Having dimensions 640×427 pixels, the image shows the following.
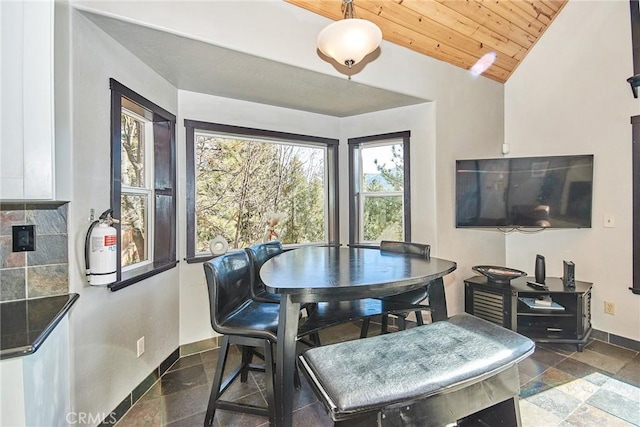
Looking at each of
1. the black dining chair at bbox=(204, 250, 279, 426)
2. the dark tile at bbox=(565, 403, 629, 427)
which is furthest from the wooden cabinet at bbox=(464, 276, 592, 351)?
the black dining chair at bbox=(204, 250, 279, 426)

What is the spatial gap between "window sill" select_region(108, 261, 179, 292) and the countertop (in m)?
0.31

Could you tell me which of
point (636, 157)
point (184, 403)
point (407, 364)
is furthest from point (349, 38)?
point (636, 157)

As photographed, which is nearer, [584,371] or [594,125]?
[584,371]

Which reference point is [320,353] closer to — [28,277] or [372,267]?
[372,267]

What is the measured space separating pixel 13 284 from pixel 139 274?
69cm

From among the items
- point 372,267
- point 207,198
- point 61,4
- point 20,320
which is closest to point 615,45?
point 372,267

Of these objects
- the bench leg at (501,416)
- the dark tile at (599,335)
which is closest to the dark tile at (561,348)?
the dark tile at (599,335)

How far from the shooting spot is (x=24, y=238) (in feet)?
4.75

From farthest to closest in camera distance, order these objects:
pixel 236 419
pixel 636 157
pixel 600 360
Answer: pixel 636 157 → pixel 600 360 → pixel 236 419

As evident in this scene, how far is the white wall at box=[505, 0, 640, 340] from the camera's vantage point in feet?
9.10

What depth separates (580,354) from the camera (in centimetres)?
262

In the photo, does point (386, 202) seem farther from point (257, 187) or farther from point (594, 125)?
point (594, 125)

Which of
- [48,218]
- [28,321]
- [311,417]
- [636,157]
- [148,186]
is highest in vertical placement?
[636,157]

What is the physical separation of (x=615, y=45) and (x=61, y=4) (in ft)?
14.3
